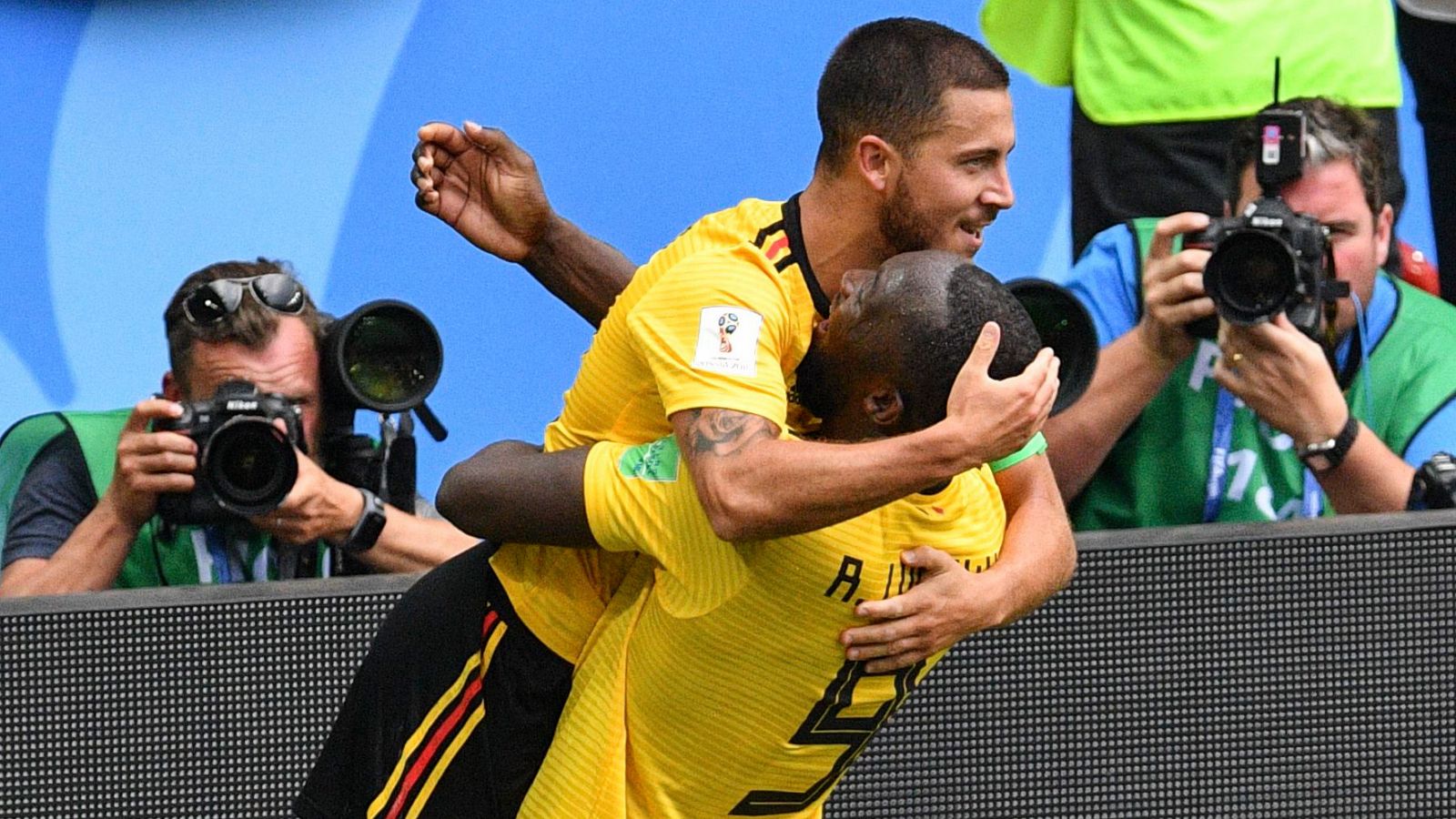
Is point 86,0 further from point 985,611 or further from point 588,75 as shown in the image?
point 985,611

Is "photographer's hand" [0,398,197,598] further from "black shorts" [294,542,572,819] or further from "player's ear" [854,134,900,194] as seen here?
"player's ear" [854,134,900,194]

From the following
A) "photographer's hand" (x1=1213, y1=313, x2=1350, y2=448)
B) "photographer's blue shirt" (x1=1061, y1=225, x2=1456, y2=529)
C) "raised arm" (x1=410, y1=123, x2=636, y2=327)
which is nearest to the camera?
"raised arm" (x1=410, y1=123, x2=636, y2=327)

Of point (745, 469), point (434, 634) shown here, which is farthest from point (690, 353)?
point (434, 634)

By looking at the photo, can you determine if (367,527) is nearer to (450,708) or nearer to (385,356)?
(385,356)

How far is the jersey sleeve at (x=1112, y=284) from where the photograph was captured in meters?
3.87

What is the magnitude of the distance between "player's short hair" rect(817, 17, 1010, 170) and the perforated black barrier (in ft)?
3.29

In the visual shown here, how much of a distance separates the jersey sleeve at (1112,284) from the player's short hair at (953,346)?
52.2 inches

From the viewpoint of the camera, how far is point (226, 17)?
4.95m

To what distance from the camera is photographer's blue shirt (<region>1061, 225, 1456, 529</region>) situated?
12.3 ft

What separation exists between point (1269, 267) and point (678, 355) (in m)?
1.28

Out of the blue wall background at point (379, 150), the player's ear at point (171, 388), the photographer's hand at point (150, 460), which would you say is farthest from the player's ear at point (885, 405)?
the blue wall background at point (379, 150)

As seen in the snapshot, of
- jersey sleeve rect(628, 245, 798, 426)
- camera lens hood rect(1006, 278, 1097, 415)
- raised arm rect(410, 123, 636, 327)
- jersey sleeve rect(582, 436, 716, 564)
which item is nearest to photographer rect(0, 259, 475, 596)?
raised arm rect(410, 123, 636, 327)

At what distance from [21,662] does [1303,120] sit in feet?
6.67

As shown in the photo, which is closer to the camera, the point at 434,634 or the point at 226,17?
the point at 434,634
